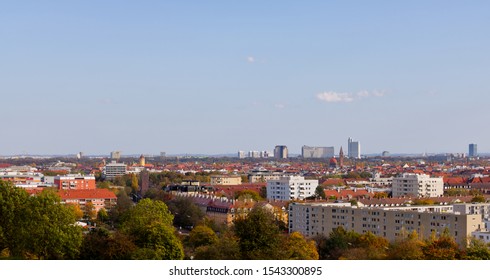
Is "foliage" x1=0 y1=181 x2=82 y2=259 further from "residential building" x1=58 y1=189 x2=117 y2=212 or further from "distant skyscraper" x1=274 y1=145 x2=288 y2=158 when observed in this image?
"distant skyscraper" x1=274 y1=145 x2=288 y2=158

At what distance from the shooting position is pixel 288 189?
51344mm

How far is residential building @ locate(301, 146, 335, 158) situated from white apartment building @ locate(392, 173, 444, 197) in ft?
354

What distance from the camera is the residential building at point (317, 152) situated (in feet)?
536

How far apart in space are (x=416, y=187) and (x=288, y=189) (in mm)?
8165

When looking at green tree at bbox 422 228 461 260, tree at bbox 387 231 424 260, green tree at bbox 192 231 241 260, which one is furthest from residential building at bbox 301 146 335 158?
green tree at bbox 192 231 241 260

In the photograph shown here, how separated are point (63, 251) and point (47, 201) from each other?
1.30 m

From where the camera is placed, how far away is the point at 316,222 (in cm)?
3167

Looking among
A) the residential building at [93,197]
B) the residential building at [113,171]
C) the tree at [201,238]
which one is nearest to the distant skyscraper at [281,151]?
the residential building at [113,171]

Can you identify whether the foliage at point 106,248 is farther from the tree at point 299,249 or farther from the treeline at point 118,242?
the tree at point 299,249

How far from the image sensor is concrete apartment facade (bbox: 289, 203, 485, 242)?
26.0 metres

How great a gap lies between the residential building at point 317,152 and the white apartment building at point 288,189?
10986 centimetres

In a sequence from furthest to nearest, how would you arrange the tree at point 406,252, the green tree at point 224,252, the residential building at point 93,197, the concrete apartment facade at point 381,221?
1. the residential building at point 93,197
2. the concrete apartment facade at point 381,221
3. the tree at point 406,252
4. the green tree at point 224,252

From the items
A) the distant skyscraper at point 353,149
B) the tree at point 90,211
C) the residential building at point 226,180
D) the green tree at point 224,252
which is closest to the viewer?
the green tree at point 224,252

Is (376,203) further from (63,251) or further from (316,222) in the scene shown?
(63,251)
